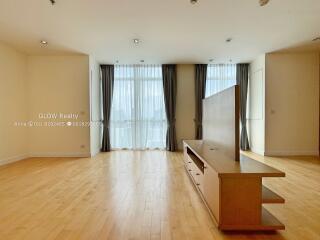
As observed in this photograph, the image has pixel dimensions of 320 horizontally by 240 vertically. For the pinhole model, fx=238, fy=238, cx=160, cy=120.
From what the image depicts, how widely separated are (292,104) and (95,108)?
5414 millimetres

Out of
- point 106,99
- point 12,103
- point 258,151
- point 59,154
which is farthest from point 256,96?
point 12,103

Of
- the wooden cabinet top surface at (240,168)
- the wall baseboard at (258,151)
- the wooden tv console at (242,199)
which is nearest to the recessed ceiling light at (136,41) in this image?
the wooden cabinet top surface at (240,168)

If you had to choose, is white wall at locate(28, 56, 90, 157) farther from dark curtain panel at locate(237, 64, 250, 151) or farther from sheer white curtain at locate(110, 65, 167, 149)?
dark curtain panel at locate(237, 64, 250, 151)

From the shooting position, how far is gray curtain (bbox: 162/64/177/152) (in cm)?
730

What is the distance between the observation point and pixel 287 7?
3.69m

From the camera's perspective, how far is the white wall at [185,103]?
24.6 feet

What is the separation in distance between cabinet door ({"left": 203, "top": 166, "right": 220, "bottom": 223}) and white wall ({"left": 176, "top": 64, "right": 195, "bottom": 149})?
4737mm

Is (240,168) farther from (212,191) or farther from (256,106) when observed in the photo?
Answer: (256,106)

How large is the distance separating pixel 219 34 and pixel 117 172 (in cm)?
344

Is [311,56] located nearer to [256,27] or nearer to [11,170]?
[256,27]

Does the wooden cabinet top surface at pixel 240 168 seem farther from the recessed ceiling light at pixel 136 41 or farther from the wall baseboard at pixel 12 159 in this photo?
the wall baseboard at pixel 12 159

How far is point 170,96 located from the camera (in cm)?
732

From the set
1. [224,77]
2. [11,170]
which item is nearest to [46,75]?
[11,170]

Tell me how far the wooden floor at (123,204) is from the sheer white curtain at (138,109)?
252 cm
